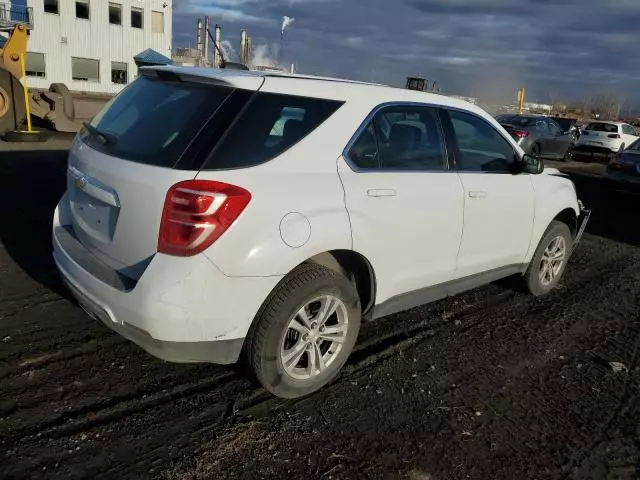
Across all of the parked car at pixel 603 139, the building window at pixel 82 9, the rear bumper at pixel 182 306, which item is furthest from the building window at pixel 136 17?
the rear bumper at pixel 182 306

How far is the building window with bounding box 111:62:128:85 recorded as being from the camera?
3878cm

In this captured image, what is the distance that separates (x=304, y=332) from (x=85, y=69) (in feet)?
131

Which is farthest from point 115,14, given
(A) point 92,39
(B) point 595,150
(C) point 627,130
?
(C) point 627,130

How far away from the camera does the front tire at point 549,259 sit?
16.4ft

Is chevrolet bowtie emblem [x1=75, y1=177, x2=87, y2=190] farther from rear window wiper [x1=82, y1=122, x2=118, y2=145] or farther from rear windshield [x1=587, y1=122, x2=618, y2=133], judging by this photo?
rear windshield [x1=587, y1=122, x2=618, y2=133]

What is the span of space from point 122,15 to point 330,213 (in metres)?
40.5

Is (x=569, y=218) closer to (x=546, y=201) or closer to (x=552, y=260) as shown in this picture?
(x=552, y=260)

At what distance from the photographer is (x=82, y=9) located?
1438 inches

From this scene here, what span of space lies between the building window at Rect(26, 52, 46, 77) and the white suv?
37700 millimetres

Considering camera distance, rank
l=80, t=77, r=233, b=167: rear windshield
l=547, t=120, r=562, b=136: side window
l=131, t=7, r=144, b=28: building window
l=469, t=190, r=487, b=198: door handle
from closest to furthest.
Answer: l=80, t=77, r=233, b=167: rear windshield < l=469, t=190, r=487, b=198: door handle < l=547, t=120, r=562, b=136: side window < l=131, t=7, r=144, b=28: building window

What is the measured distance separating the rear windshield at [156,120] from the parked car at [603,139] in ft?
71.3

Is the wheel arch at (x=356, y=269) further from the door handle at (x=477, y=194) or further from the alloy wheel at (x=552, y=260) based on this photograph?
Answer: the alloy wheel at (x=552, y=260)

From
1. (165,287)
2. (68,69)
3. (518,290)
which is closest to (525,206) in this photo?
(518,290)

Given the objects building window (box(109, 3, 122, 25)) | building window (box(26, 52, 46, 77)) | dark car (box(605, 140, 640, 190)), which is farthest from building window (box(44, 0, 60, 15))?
dark car (box(605, 140, 640, 190))
